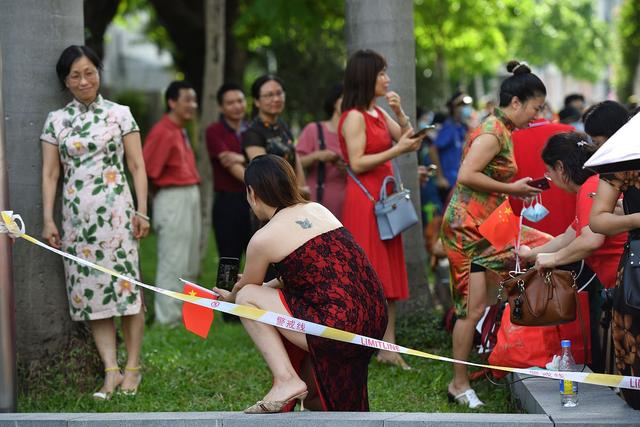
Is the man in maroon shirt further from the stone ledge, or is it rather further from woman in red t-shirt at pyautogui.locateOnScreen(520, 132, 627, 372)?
the stone ledge

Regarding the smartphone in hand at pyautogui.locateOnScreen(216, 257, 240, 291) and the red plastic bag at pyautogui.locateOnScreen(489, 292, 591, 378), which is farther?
the red plastic bag at pyautogui.locateOnScreen(489, 292, 591, 378)

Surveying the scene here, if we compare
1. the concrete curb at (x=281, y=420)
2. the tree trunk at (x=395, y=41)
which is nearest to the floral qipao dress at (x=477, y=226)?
the concrete curb at (x=281, y=420)

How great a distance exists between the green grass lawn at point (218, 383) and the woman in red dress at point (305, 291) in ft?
3.28

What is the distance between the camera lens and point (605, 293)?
602cm

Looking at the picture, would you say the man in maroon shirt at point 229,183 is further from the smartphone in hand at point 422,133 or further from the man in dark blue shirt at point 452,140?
the man in dark blue shirt at point 452,140

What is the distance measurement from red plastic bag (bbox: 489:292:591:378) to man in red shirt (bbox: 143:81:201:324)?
4.28m

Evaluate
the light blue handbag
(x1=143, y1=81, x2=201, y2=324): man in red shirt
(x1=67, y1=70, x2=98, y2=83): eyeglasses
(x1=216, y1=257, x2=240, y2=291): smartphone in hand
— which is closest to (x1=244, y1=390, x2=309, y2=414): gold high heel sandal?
(x1=216, y1=257, x2=240, y2=291): smartphone in hand

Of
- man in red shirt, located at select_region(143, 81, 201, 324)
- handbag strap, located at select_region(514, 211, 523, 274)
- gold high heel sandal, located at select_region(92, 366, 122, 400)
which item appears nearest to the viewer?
handbag strap, located at select_region(514, 211, 523, 274)

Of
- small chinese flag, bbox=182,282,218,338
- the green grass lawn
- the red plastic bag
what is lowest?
the green grass lawn

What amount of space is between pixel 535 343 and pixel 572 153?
1.06 meters

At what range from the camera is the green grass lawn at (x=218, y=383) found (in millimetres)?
6805

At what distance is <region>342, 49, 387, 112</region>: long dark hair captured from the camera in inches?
299

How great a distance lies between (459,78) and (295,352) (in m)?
47.4

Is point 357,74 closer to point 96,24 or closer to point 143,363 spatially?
point 143,363
